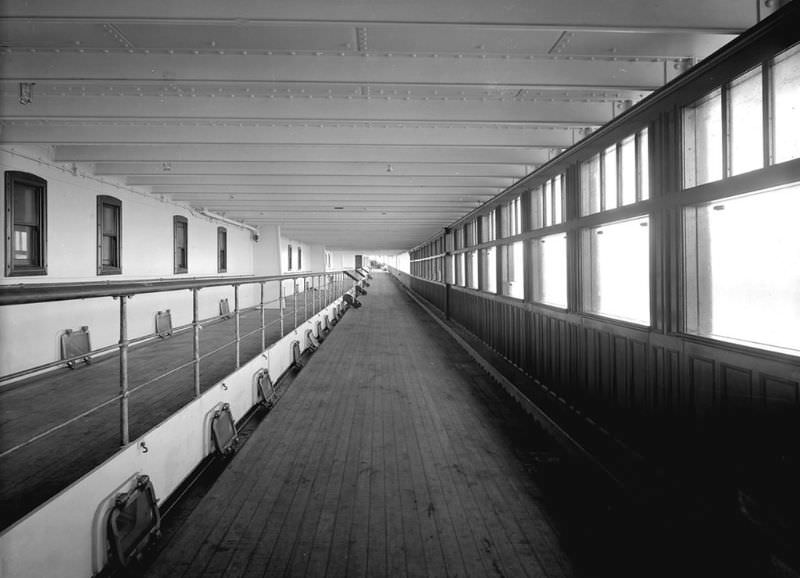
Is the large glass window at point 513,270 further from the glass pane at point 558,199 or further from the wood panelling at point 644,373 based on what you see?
the glass pane at point 558,199

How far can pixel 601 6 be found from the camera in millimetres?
2088

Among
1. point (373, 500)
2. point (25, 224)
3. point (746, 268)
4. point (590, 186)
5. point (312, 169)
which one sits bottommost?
point (373, 500)

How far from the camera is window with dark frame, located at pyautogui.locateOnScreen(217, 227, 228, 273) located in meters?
9.45

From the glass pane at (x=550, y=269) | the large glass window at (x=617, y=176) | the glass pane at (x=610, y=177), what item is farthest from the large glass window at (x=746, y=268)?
the glass pane at (x=550, y=269)

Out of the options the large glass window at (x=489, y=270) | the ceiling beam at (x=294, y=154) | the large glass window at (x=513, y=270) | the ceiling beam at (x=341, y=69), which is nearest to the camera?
the ceiling beam at (x=341, y=69)

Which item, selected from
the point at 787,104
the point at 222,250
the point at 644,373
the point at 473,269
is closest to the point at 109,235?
the point at 222,250

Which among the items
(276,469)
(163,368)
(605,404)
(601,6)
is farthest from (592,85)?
(163,368)

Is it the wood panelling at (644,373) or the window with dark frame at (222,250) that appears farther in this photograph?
the window with dark frame at (222,250)

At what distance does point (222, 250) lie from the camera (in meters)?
9.71

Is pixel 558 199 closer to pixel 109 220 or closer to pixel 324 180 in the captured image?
pixel 324 180

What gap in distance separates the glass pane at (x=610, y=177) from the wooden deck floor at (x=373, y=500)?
1983mm

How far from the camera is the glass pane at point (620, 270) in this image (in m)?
2.76

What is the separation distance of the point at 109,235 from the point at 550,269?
18.7 feet

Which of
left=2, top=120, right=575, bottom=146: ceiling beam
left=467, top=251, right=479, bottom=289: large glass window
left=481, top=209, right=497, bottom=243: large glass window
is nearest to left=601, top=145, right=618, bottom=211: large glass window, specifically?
left=2, top=120, right=575, bottom=146: ceiling beam
